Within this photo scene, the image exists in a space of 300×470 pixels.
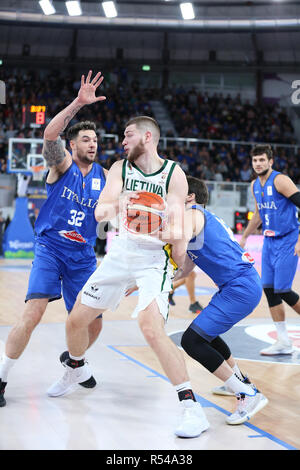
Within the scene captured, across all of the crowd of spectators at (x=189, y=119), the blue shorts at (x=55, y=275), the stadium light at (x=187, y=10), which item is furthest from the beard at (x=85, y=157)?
the stadium light at (x=187, y=10)

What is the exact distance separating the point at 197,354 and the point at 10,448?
4.48ft

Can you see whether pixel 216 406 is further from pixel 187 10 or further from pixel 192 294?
pixel 187 10

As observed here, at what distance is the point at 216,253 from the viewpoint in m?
4.08

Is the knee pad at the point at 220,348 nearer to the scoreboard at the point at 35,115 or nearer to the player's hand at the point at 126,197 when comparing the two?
the player's hand at the point at 126,197

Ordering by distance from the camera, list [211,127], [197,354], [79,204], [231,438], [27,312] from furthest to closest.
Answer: [211,127] → [79,204] → [27,312] → [197,354] → [231,438]

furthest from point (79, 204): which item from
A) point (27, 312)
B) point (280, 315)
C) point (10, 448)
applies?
point (280, 315)

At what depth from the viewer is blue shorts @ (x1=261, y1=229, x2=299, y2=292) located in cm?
586

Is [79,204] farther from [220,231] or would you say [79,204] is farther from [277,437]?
[277,437]

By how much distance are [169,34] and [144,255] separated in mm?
27768

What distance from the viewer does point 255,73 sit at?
97.1 ft

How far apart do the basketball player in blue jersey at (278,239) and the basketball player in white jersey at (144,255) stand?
2.45 m

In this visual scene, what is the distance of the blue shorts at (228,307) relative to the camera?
397 cm

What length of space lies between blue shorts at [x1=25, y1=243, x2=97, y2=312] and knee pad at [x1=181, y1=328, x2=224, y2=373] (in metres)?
1.03

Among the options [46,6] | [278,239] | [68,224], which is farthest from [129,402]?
[46,6]
